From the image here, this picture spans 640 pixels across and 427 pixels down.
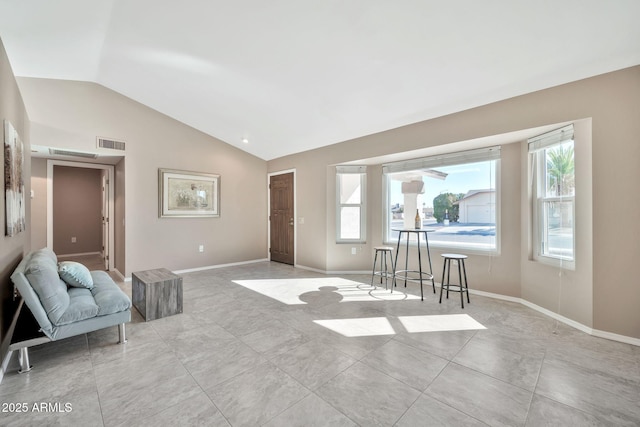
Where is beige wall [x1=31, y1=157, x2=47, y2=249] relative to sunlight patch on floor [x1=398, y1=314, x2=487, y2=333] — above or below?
above

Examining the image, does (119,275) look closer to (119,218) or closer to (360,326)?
(119,218)

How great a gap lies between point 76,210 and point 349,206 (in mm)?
6959

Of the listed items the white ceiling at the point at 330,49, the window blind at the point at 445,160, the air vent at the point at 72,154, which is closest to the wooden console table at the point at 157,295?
the air vent at the point at 72,154

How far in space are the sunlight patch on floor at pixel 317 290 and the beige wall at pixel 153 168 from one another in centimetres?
150

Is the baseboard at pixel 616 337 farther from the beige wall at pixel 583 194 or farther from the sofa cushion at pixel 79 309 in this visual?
the sofa cushion at pixel 79 309

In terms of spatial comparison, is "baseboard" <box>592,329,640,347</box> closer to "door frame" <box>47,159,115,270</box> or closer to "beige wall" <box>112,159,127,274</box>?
"beige wall" <box>112,159,127,274</box>

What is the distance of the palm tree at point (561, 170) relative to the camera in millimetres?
2932

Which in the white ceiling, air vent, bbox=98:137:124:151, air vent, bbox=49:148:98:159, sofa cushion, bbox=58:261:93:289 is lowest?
sofa cushion, bbox=58:261:93:289

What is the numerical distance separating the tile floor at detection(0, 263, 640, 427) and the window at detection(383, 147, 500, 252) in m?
1.27

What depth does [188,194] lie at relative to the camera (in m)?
5.21

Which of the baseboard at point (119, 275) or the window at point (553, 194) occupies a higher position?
the window at point (553, 194)

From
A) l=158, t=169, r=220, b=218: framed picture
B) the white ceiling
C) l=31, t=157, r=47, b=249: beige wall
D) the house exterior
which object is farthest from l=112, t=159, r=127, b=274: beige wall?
the house exterior

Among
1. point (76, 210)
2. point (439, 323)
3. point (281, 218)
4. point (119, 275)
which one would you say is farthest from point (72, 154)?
point (439, 323)

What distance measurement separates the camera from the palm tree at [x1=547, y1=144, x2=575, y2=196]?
2.93m
